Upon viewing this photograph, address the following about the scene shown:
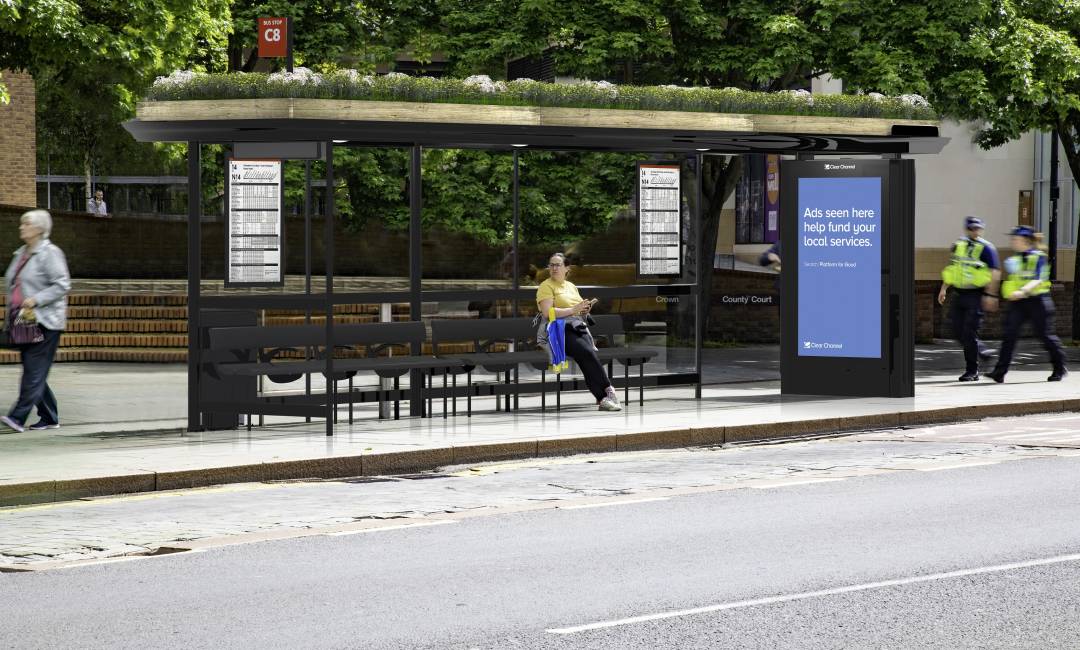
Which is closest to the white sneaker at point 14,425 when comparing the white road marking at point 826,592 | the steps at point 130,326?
the white road marking at point 826,592

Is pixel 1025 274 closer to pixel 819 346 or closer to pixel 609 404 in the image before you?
pixel 819 346

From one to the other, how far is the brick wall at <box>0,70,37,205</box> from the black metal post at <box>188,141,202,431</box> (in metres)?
18.0

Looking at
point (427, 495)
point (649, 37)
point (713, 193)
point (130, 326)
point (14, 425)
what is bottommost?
point (427, 495)

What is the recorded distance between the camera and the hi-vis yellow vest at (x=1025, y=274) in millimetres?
19203

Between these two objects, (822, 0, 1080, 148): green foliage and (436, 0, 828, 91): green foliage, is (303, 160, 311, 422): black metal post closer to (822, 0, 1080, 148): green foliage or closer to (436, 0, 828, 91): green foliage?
(436, 0, 828, 91): green foliage

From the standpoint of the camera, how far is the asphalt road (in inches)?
270

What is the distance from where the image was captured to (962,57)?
74.7 ft

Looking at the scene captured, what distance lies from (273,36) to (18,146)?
1442 centimetres

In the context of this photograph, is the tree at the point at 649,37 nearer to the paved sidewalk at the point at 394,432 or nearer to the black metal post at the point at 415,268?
the paved sidewalk at the point at 394,432

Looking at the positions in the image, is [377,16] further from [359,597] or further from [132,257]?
[359,597]

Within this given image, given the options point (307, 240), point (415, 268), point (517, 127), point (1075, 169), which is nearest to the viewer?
point (517, 127)

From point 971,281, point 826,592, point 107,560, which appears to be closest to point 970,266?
point 971,281

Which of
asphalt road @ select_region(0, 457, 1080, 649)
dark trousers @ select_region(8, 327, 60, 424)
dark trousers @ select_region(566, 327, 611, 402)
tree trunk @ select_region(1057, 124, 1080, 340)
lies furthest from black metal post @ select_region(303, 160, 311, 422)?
tree trunk @ select_region(1057, 124, 1080, 340)

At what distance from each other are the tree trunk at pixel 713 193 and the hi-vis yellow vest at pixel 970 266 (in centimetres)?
815
